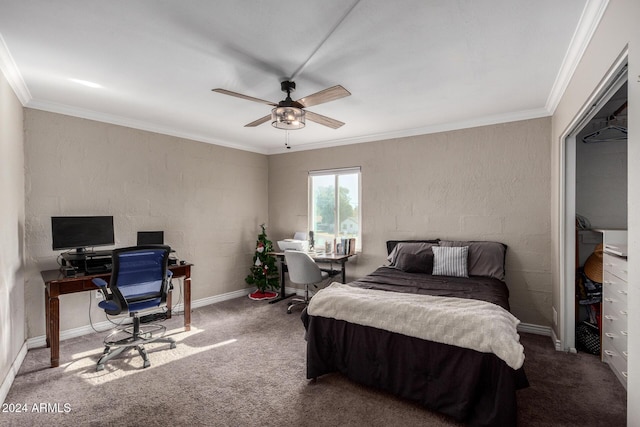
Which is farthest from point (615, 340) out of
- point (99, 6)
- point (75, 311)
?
point (75, 311)

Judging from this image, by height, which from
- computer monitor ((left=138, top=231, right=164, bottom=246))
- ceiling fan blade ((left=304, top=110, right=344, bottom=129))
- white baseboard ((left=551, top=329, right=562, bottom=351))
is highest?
ceiling fan blade ((left=304, top=110, right=344, bottom=129))

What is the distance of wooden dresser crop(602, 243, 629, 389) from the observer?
2410 mm

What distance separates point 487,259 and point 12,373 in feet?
15.2

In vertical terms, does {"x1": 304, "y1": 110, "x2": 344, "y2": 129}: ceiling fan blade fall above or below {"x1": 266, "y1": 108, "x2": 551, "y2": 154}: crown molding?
below

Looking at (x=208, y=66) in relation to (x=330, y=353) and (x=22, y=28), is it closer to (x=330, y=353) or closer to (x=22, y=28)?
(x=22, y=28)

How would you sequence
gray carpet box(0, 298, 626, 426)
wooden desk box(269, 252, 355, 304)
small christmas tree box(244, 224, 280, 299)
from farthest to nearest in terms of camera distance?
small christmas tree box(244, 224, 280, 299)
wooden desk box(269, 252, 355, 304)
gray carpet box(0, 298, 626, 426)

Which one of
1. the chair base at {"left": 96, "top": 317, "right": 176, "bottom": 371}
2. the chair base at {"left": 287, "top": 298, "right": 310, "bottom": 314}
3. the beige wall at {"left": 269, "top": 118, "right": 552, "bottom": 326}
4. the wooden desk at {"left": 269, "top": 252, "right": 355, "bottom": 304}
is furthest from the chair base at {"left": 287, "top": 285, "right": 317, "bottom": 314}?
the chair base at {"left": 96, "top": 317, "right": 176, "bottom": 371}

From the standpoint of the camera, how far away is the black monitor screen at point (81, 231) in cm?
319

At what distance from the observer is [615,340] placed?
2.61 metres

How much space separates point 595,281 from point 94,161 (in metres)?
5.62

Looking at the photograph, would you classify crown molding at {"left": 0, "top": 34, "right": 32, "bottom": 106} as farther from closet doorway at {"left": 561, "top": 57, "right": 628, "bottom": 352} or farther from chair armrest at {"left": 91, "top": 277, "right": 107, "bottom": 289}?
closet doorway at {"left": 561, "top": 57, "right": 628, "bottom": 352}

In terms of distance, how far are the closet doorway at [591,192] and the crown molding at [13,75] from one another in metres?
4.67

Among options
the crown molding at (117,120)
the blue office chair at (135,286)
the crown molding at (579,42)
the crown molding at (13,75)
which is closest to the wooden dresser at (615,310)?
the crown molding at (579,42)

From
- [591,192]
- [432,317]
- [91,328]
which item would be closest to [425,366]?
[432,317]
